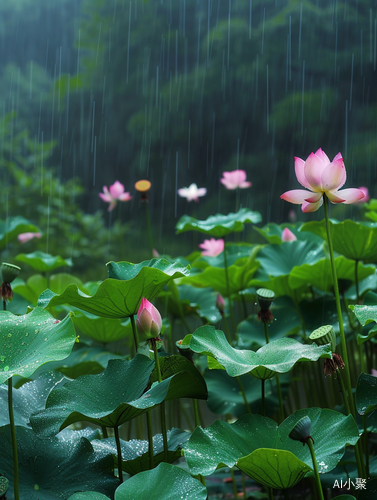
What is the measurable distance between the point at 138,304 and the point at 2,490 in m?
0.27

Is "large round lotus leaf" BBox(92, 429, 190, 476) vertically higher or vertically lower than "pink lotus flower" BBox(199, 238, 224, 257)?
lower

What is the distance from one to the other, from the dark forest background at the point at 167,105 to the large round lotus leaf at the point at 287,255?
2620 mm

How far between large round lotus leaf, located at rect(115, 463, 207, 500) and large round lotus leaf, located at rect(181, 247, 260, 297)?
0.68 metres

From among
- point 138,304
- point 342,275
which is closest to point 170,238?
point 342,275

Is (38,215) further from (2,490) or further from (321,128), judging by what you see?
(2,490)

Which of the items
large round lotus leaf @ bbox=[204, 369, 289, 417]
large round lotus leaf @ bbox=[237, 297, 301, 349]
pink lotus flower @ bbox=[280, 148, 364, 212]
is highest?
pink lotus flower @ bbox=[280, 148, 364, 212]

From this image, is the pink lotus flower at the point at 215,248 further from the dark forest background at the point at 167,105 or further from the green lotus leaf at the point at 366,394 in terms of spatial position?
the dark forest background at the point at 167,105

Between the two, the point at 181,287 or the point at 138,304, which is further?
the point at 181,287

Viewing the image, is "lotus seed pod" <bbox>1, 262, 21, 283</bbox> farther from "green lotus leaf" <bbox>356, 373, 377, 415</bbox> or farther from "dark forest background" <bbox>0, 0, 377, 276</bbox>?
"dark forest background" <bbox>0, 0, 377, 276</bbox>

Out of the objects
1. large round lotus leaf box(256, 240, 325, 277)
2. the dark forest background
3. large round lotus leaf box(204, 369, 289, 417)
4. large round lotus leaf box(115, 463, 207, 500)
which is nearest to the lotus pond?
large round lotus leaf box(115, 463, 207, 500)

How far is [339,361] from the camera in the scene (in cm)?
57

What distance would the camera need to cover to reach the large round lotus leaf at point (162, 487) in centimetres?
48

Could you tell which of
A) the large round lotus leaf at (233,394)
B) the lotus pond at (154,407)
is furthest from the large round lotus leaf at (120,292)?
the large round lotus leaf at (233,394)

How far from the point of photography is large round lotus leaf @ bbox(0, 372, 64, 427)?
0.63m
